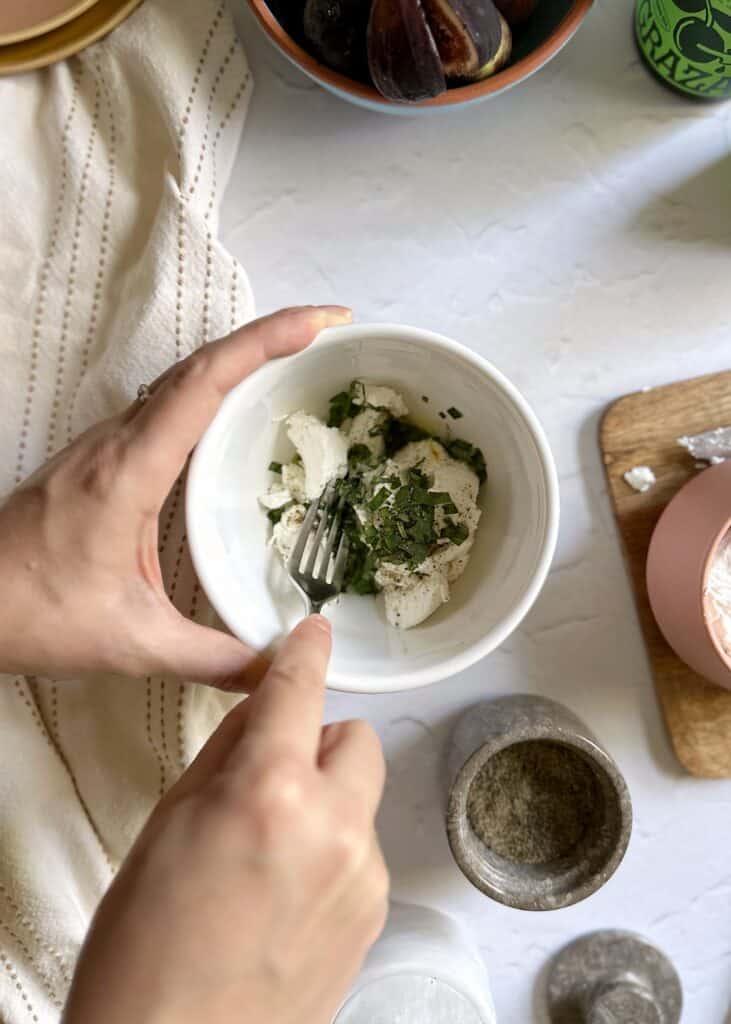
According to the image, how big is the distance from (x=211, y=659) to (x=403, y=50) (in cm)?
38

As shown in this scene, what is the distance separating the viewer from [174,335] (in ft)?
2.15

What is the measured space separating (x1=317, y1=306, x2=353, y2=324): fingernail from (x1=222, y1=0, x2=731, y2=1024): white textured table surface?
124mm

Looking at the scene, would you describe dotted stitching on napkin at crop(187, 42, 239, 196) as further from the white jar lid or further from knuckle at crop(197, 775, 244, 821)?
the white jar lid

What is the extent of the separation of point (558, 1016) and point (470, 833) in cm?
21

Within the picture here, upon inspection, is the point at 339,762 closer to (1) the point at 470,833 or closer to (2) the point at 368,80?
(1) the point at 470,833

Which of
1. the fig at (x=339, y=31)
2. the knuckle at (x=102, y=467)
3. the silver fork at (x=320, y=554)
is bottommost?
the silver fork at (x=320, y=554)

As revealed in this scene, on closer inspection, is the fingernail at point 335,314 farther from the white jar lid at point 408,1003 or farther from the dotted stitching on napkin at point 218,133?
the white jar lid at point 408,1003

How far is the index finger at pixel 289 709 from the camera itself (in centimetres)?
43

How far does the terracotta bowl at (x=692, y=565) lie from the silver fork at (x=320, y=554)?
22 centimetres

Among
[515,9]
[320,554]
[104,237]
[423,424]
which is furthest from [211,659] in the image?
[515,9]

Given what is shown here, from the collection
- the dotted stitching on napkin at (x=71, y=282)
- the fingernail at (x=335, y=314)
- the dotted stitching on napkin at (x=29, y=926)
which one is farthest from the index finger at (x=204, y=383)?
the dotted stitching on napkin at (x=29, y=926)

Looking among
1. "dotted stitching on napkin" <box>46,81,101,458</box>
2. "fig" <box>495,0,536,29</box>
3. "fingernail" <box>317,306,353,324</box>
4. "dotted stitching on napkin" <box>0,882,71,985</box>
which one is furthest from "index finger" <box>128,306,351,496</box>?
"dotted stitching on napkin" <box>0,882,71,985</box>

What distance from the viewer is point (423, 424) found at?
0.64 m

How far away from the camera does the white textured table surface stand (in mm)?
693
